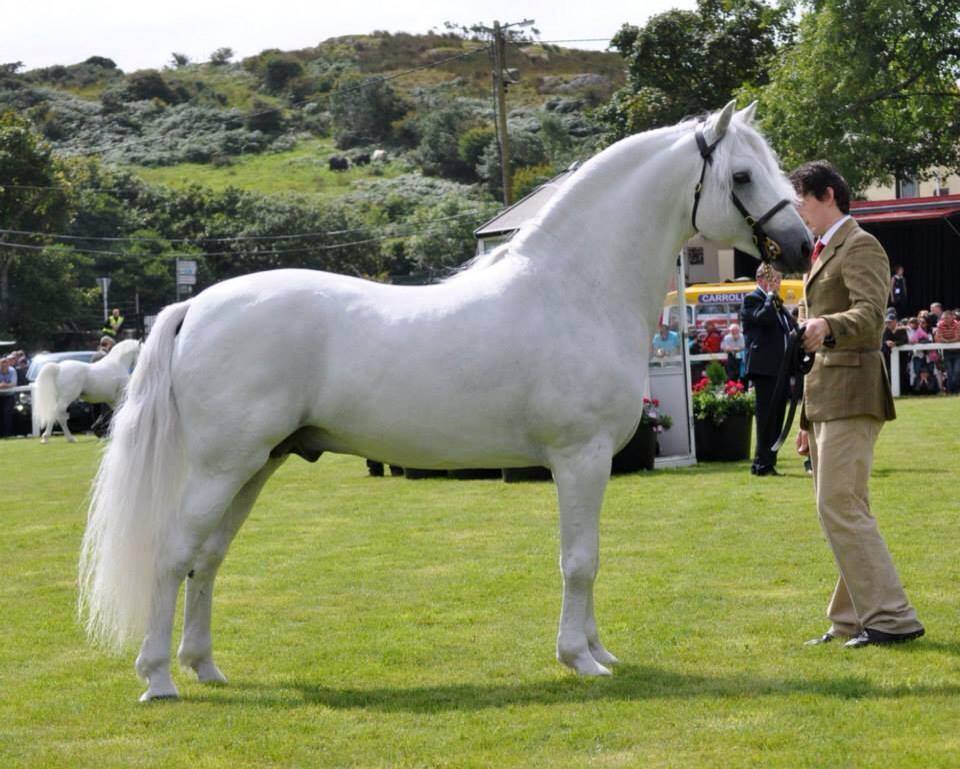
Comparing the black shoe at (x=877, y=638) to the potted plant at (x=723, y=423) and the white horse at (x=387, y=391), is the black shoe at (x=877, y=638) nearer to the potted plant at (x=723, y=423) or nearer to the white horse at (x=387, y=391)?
the white horse at (x=387, y=391)

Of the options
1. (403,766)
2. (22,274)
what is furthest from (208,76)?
(403,766)

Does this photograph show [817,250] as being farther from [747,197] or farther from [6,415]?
[6,415]

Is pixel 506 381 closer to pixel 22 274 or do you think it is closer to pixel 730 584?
pixel 730 584

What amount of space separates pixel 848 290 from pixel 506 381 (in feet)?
6.11

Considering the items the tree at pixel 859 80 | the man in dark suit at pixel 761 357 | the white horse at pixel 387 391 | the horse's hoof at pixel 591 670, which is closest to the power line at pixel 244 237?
the tree at pixel 859 80

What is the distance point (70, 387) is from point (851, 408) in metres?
21.9

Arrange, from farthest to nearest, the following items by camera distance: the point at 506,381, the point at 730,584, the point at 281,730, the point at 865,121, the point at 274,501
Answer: the point at 865,121 < the point at 274,501 < the point at 730,584 < the point at 506,381 < the point at 281,730

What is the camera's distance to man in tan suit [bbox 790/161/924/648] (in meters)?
6.36

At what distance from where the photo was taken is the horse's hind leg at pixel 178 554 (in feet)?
19.3

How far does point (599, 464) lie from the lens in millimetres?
5953

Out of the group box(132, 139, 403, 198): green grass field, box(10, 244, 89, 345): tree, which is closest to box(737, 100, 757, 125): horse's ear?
box(10, 244, 89, 345): tree

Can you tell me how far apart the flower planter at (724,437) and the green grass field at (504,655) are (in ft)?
12.9

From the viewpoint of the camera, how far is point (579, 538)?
598 cm

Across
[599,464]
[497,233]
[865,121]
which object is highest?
[865,121]
